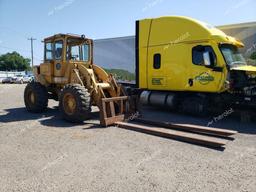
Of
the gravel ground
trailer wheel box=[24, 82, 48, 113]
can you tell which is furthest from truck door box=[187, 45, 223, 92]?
trailer wheel box=[24, 82, 48, 113]

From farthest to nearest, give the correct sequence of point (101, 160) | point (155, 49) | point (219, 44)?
point (155, 49) < point (219, 44) < point (101, 160)

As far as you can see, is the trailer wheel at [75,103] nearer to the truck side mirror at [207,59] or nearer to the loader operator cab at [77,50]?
the loader operator cab at [77,50]

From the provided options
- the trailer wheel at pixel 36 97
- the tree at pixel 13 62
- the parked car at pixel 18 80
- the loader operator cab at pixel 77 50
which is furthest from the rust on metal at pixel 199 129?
the tree at pixel 13 62

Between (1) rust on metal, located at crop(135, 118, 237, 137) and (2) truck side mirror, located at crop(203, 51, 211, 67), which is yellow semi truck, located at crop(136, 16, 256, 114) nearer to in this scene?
(2) truck side mirror, located at crop(203, 51, 211, 67)

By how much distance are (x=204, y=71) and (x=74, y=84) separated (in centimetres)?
446

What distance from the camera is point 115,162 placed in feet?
17.4

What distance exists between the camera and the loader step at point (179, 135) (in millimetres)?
6367

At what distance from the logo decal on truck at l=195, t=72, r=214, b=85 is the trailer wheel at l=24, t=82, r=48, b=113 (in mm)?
5648

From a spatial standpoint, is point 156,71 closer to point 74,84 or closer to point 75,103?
point 74,84

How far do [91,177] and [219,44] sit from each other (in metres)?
6.85

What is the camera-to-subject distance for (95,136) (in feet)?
23.6

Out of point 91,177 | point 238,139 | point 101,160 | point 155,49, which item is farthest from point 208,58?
point 91,177

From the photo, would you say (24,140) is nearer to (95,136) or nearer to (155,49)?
(95,136)

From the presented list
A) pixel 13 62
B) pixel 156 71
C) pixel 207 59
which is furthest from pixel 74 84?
pixel 13 62
